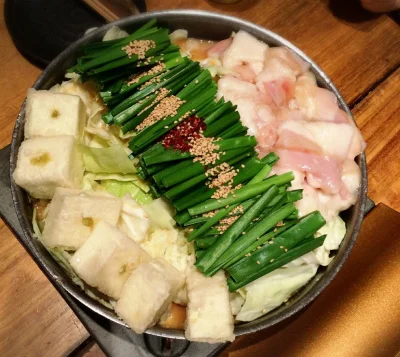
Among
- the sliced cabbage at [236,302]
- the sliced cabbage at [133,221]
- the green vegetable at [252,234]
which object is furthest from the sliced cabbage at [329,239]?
the sliced cabbage at [133,221]

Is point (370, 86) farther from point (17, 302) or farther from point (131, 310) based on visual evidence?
point (17, 302)

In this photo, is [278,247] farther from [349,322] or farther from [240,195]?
[349,322]

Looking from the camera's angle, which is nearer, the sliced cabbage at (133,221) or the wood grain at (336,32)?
the sliced cabbage at (133,221)

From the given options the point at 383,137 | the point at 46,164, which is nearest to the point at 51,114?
the point at 46,164

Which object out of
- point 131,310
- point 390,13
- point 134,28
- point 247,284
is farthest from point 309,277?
point 390,13

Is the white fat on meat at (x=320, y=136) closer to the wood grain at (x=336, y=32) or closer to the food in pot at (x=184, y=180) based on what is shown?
the food in pot at (x=184, y=180)

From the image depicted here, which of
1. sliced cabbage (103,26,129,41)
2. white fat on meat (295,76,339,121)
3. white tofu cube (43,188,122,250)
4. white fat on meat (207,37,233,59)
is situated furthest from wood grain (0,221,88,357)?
white fat on meat (295,76,339,121)
